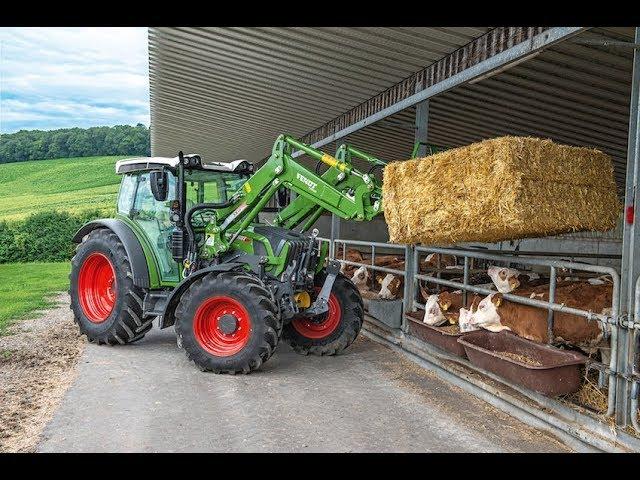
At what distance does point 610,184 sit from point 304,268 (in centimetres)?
330

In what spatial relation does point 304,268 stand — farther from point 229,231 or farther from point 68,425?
point 68,425

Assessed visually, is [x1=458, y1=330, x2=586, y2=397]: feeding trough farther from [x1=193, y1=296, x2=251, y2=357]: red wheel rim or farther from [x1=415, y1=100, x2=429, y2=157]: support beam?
[x1=415, y1=100, x2=429, y2=157]: support beam


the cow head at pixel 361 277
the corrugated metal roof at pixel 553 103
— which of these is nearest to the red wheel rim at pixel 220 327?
the cow head at pixel 361 277

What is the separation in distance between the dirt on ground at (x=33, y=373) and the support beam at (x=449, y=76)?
4870mm

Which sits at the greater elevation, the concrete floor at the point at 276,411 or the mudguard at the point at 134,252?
the mudguard at the point at 134,252

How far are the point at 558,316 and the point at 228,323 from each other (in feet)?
10.3

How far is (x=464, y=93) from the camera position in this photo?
8.59 m

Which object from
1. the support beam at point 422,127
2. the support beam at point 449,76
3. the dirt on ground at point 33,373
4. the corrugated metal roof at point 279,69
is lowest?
the dirt on ground at point 33,373

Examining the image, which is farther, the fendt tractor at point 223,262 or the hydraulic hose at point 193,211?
the hydraulic hose at point 193,211

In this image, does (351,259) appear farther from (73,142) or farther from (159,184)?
(73,142)

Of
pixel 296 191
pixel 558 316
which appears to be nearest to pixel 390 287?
pixel 296 191

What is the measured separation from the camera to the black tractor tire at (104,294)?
726cm

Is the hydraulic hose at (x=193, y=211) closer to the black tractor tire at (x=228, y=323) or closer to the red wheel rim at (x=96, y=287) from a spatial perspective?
the black tractor tire at (x=228, y=323)

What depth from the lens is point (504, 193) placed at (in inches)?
186
